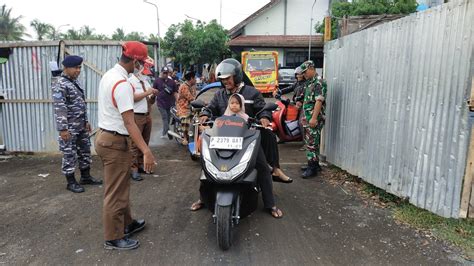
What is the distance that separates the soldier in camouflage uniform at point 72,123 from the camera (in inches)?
197

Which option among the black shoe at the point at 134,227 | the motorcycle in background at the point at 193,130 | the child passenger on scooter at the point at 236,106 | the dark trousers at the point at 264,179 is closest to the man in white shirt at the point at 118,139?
the black shoe at the point at 134,227

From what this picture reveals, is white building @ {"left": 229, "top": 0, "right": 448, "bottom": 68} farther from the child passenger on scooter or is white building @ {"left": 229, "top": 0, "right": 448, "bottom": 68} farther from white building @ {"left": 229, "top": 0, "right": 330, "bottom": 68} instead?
the child passenger on scooter

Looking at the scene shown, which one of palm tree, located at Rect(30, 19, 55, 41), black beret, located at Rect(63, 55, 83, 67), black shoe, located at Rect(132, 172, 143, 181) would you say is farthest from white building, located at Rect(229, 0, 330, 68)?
palm tree, located at Rect(30, 19, 55, 41)

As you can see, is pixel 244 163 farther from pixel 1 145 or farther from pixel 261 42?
pixel 261 42

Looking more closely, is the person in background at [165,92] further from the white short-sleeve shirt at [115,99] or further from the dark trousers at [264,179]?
the white short-sleeve shirt at [115,99]

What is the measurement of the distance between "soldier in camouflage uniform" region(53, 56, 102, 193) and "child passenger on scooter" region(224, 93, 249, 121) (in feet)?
7.94

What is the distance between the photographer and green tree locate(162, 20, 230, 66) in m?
27.4

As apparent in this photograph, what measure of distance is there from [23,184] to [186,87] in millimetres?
3526

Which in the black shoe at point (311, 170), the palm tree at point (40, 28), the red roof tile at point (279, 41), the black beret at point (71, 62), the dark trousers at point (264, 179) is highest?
the palm tree at point (40, 28)

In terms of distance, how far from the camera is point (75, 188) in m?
5.16

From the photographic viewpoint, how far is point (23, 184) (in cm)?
548

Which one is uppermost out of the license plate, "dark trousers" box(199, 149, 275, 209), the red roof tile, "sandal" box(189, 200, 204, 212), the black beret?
the red roof tile

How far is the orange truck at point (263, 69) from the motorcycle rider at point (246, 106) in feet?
47.7

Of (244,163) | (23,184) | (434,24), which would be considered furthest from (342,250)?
(23,184)
